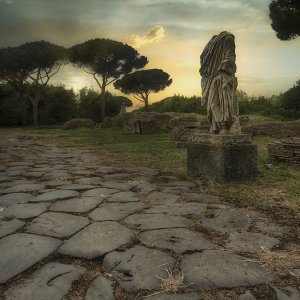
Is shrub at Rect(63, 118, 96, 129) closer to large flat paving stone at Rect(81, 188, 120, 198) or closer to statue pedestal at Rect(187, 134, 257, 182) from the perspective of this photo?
statue pedestal at Rect(187, 134, 257, 182)

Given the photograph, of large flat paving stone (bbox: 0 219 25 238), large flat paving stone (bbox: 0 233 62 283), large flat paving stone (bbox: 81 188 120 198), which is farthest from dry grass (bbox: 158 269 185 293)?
large flat paving stone (bbox: 81 188 120 198)

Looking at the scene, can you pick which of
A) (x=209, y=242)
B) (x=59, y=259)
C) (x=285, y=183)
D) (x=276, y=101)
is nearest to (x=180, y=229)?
(x=209, y=242)

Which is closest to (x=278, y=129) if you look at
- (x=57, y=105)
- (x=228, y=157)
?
(x=228, y=157)

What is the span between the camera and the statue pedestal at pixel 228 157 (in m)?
4.66

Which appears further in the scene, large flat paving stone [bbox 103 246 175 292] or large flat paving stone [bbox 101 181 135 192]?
large flat paving stone [bbox 101 181 135 192]

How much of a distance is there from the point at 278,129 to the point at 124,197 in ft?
32.7

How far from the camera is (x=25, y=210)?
332 centimetres

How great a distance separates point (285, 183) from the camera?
15.1 ft

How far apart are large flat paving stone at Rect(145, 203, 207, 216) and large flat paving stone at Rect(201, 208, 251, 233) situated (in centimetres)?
12

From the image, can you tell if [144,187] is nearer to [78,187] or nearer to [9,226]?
[78,187]

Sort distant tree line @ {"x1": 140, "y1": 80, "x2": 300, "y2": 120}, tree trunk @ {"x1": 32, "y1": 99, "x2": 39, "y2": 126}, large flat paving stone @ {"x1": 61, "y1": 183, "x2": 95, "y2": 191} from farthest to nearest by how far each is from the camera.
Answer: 1. tree trunk @ {"x1": 32, "y1": 99, "x2": 39, "y2": 126}
2. distant tree line @ {"x1": 140, "y1": 80, "x2": 300, "y2": 120}
3. large flat paving stone @ {"x1": 61, "y1": 183, "x2": 95, "y2": 191}

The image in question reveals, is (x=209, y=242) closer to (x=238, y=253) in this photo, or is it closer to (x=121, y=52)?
(x=238, y=253)

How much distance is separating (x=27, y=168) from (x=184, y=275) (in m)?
4.70

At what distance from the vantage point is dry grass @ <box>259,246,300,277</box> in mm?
2088
